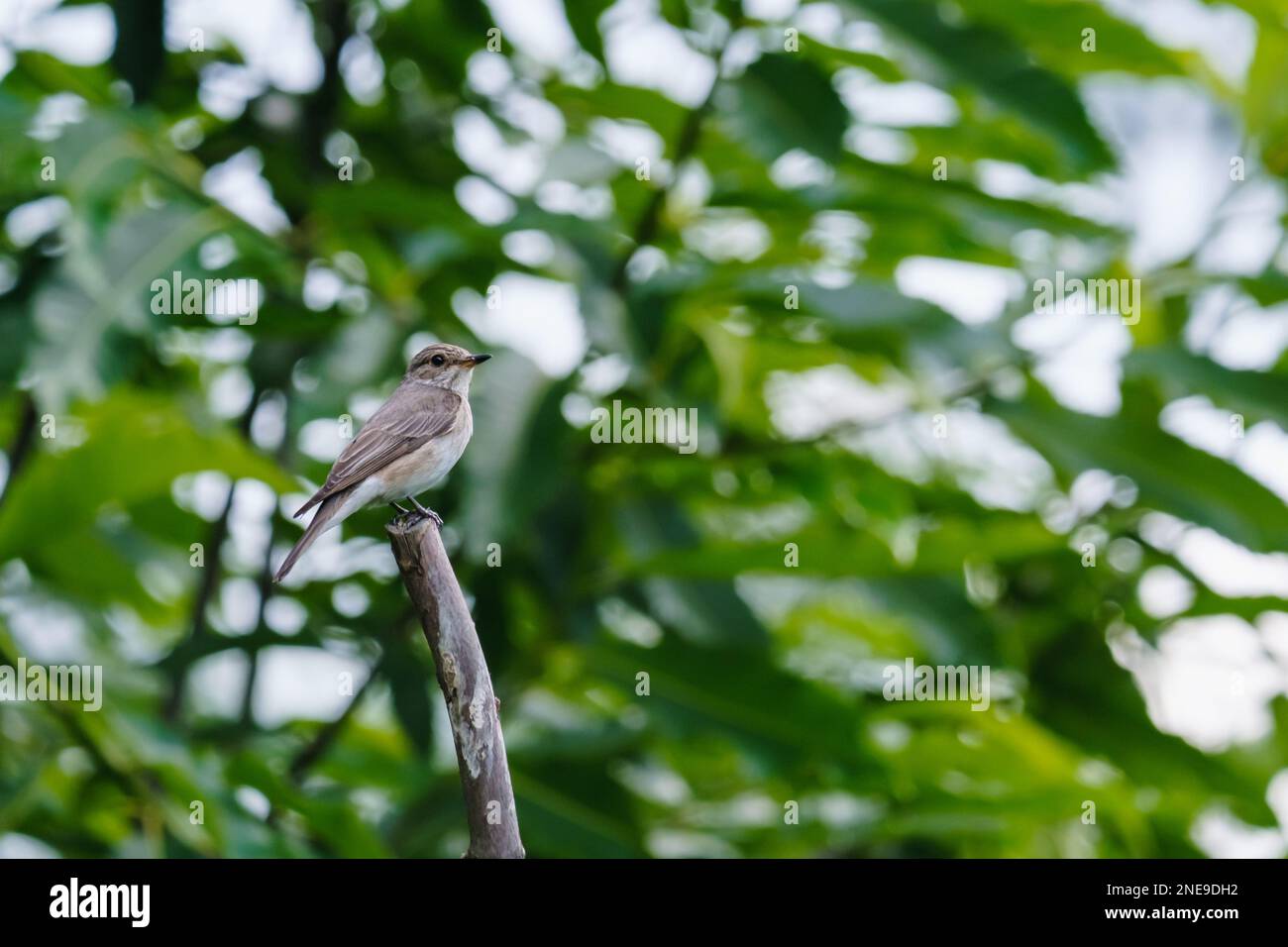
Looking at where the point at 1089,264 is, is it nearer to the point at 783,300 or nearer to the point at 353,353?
the point at 783,300

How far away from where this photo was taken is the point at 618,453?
13.6 feet

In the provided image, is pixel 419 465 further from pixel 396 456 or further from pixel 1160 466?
pixel 1160 466

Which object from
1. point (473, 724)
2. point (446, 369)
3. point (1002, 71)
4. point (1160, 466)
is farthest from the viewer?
point (1160, 466)

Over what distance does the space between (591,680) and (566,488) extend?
2.12 feet

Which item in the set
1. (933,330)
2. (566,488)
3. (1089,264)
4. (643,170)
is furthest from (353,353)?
(1089,264)

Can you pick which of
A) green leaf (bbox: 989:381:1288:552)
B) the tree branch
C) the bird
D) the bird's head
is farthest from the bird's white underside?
green leaf (bbox: 989:381:1288:552)

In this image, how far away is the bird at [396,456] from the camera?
2574 millimetres

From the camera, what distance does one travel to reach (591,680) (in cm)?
442

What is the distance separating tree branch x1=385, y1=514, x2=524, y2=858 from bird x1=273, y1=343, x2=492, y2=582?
51 cm

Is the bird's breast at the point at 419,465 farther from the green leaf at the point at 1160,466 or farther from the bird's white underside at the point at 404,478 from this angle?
the green leaf at the point at 1160,466

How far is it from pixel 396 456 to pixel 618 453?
5.08 feet

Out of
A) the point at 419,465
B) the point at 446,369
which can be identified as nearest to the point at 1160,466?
the point at 446,369

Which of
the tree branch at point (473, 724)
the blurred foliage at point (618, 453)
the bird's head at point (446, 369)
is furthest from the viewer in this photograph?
the blurred foliage at point (618, 453)

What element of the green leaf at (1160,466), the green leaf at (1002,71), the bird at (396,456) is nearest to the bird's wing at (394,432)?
the bird at (396,456)
